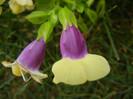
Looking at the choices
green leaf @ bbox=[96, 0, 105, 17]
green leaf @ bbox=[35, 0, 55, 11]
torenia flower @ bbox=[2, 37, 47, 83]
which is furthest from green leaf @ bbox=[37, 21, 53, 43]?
green leaf @ bbox=[96, 0, 105, 17]

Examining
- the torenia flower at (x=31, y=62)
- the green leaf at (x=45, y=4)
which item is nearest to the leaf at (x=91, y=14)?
the green leaf at (x=45, y=4)

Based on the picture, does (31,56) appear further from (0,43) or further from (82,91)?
(82,91)

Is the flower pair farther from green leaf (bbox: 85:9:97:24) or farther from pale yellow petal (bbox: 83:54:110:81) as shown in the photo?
green leaf (bbox: 85:9:97:24)

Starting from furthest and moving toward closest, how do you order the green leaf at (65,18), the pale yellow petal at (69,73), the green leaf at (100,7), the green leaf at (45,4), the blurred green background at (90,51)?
the blurred green background at (90,51) → the green leaf at (100,7) → the green leaf at (45,4) → the green leaf at (65,18) → the pale yellow petal at (69,73)

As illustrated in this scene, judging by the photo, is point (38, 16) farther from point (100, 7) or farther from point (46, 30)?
point (100, 7)

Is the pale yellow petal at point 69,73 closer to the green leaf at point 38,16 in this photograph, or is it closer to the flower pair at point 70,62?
the flower pair at point 70,62

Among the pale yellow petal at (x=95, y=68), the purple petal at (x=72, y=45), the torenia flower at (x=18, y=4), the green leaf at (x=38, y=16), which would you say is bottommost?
the pale yellow petal at (x=95, y=68)

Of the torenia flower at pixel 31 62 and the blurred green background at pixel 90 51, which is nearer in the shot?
the torenia flower at pixel 31 62

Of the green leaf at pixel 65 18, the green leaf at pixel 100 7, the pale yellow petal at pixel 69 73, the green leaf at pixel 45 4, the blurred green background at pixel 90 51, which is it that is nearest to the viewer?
the pale yellow petal at pixel 69 73
